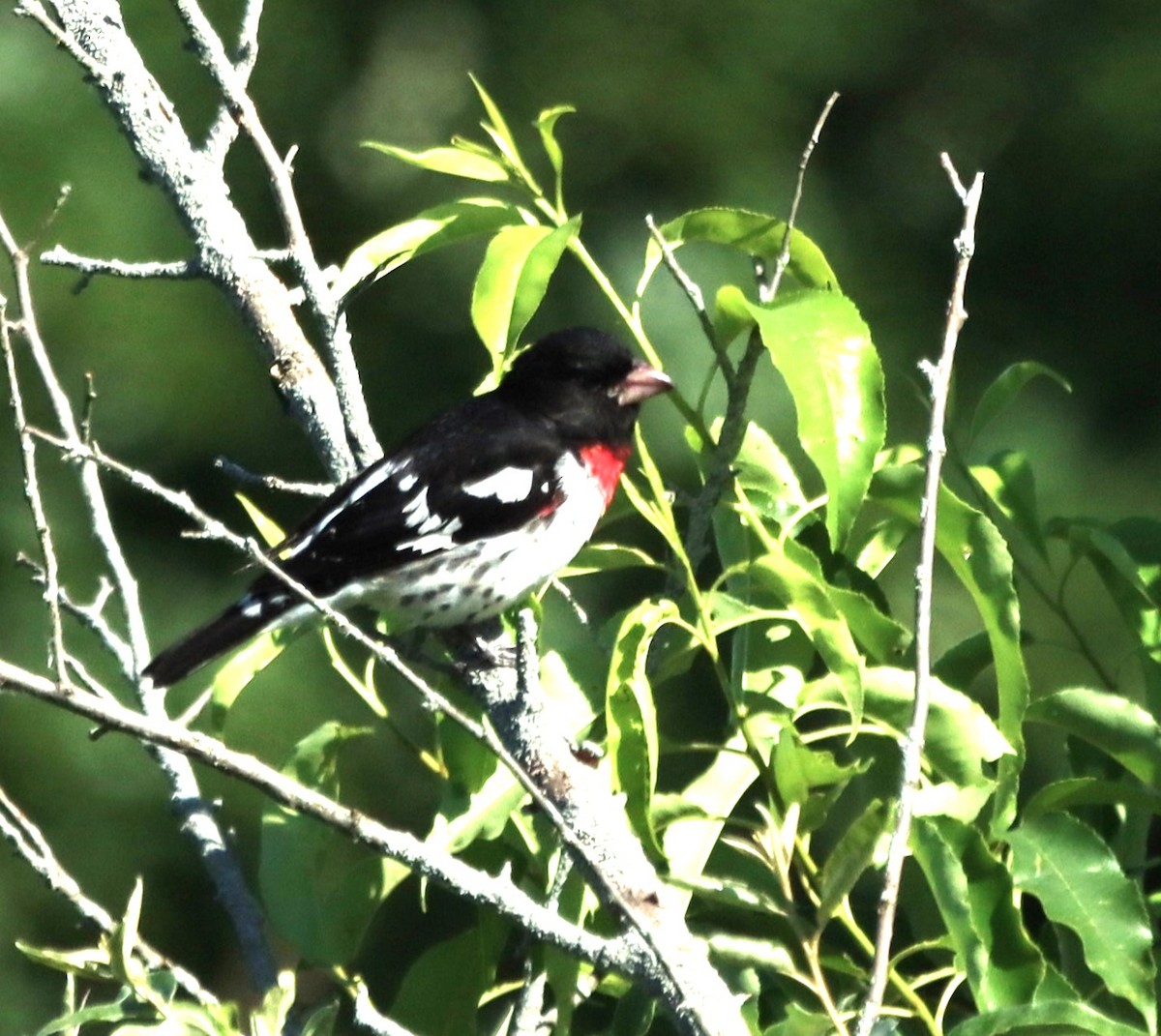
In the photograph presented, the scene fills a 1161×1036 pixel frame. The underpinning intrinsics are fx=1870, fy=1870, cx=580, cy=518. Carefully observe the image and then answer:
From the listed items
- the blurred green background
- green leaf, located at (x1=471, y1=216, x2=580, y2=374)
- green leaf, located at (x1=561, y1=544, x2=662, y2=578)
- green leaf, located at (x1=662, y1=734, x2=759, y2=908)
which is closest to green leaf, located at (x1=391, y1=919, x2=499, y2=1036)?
green leaf, located at (x1=662, y1=734, x2=759, y2=908)

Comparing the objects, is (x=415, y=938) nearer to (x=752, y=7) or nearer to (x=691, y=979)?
(x=752, y=7)

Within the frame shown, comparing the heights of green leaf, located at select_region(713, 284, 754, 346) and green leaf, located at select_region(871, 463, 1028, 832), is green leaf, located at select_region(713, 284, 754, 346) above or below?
above

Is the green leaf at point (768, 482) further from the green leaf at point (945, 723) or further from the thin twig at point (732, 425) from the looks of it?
the green leaf at point (945, 723)

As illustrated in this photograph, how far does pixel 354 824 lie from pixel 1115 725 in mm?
813

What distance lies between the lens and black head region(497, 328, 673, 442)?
357cm

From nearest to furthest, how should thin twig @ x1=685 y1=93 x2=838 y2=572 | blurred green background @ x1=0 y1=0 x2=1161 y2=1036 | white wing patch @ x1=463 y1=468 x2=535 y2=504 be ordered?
thin twig @ x1=685 y1=93 x2=838 y2=572, white wing patch @ x1=463 y1=468 x2=535 y2=504, blurred green background @ x1=0 y1=0 x2=1161 y2=1036

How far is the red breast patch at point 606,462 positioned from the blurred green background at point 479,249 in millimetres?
1523

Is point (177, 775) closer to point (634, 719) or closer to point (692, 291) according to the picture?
point (634, 719)

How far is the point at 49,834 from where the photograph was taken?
5.22 meters

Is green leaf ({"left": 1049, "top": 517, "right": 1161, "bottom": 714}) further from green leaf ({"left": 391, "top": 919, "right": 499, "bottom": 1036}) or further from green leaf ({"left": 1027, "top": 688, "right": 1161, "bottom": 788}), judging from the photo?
green leaf ({"left": 391, "top": 919, "right": 499, "bottom": 1036})

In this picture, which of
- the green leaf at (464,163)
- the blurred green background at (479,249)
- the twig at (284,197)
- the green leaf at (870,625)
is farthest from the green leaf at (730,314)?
the blurred green background at (479,249)

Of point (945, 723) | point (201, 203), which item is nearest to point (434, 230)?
point (201, 203)

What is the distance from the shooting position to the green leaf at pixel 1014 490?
221 cm

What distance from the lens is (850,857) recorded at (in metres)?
1.88
